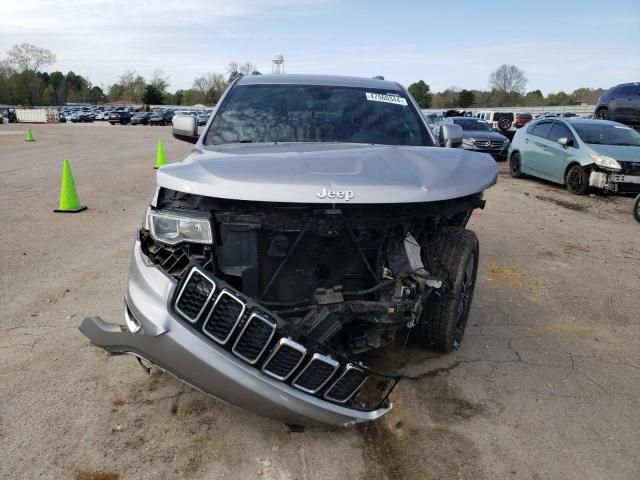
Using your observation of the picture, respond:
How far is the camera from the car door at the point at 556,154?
1206 cm

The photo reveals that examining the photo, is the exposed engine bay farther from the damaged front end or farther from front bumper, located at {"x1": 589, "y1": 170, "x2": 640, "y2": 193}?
front bumper, located at {"x1": 589, "y1": 170, "x2": 640, "y2": 193}

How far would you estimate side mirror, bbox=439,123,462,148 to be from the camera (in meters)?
4.52

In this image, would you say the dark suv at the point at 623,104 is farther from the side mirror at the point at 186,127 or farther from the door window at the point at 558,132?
the side mirror at the point at 186,127

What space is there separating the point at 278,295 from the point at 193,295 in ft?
2.07

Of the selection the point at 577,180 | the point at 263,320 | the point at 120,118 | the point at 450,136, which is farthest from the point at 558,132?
the point at 120,118

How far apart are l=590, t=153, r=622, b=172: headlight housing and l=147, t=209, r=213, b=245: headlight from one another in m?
10.5

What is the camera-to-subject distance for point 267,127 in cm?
394

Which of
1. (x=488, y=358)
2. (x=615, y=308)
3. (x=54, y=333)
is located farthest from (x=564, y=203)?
(x=54, y=333)

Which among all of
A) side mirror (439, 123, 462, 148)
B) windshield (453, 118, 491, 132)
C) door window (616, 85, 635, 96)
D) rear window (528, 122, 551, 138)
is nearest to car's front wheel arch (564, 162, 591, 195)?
rear window (528, 122, 551, 138)

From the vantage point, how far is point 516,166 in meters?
14.5

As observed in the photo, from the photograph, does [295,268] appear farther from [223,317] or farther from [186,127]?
[186,127]

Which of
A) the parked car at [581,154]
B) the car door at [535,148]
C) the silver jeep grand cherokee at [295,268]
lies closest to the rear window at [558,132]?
the parked car at [581,154]

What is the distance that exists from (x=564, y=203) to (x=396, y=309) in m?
9.24

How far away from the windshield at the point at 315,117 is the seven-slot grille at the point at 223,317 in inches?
67.2
